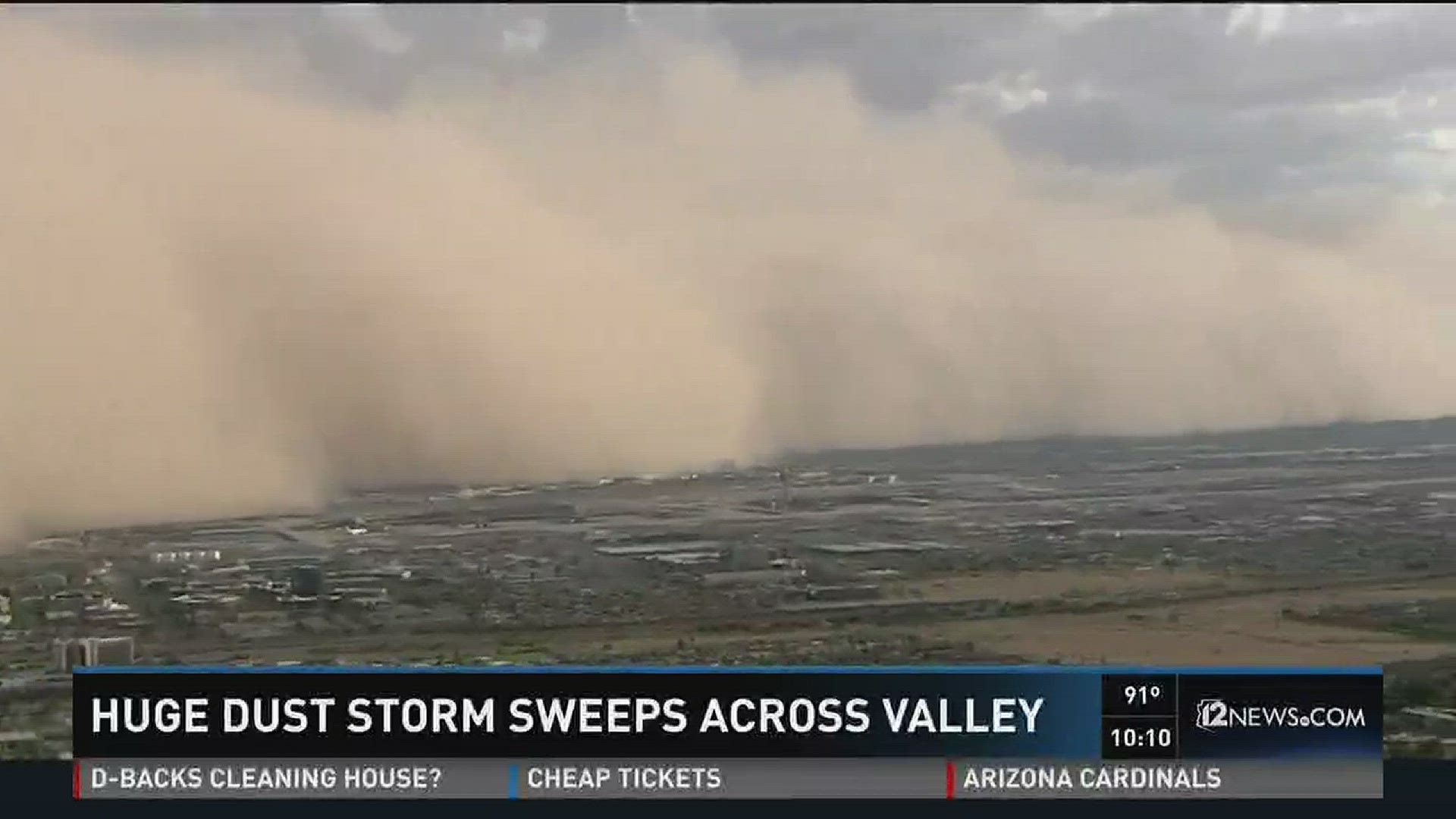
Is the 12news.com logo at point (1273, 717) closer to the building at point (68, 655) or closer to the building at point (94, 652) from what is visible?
the building at point (94, 652)

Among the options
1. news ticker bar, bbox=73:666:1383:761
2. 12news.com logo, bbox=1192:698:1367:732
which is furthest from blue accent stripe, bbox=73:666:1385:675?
12news.com logo, bbox=1192:698:1367:732

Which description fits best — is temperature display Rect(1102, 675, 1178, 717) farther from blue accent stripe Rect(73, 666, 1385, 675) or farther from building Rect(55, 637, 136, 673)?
building Rect(55, 637, 136, 673)

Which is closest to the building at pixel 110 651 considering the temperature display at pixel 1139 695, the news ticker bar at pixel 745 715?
the news ticker bar at pixel 745 715

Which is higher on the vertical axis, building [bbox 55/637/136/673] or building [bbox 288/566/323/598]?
building [bbox 288/566/323/598]

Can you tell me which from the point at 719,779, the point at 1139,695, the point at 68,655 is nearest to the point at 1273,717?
the point at 1139,695

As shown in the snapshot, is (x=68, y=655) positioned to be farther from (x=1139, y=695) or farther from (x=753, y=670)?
(x=1139, y=695)

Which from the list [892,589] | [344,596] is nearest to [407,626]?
[344,596]

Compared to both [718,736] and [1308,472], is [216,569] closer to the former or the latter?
[718,736]
